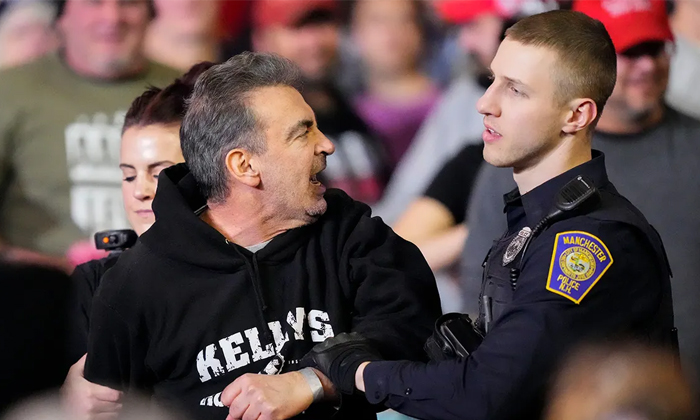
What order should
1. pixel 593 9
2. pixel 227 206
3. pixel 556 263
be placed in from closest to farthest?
pixel 556 263 < pixel 227 206 < pixel 593 9

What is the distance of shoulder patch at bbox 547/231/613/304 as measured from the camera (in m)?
1.56

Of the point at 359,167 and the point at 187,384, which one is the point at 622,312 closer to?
the point at 187,384

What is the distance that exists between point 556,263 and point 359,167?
1856mm

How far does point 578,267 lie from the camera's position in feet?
5.12

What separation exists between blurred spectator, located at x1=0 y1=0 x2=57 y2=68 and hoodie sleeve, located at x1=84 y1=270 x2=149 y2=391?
2019mm

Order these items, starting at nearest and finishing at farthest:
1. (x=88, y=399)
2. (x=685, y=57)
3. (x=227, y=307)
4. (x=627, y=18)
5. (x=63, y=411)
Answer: (x=227, y=307) < (x=88, y=399) < (x=63, y=411) < (x=627, y=18) < (x=685, y=57)

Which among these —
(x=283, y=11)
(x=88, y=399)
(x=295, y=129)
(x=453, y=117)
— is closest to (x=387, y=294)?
(x=295, y=129)

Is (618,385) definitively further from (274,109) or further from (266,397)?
(274,109)

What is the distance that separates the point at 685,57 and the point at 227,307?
7.41 ft

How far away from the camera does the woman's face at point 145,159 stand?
225 centimetres

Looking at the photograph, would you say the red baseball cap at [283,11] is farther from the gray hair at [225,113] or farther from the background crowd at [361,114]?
the gray hair at [225,113]

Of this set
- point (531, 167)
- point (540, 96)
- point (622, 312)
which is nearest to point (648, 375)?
point (622, 312)

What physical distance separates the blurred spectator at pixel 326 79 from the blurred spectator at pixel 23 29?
811 mm

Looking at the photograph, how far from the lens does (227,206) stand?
1.87 meters
